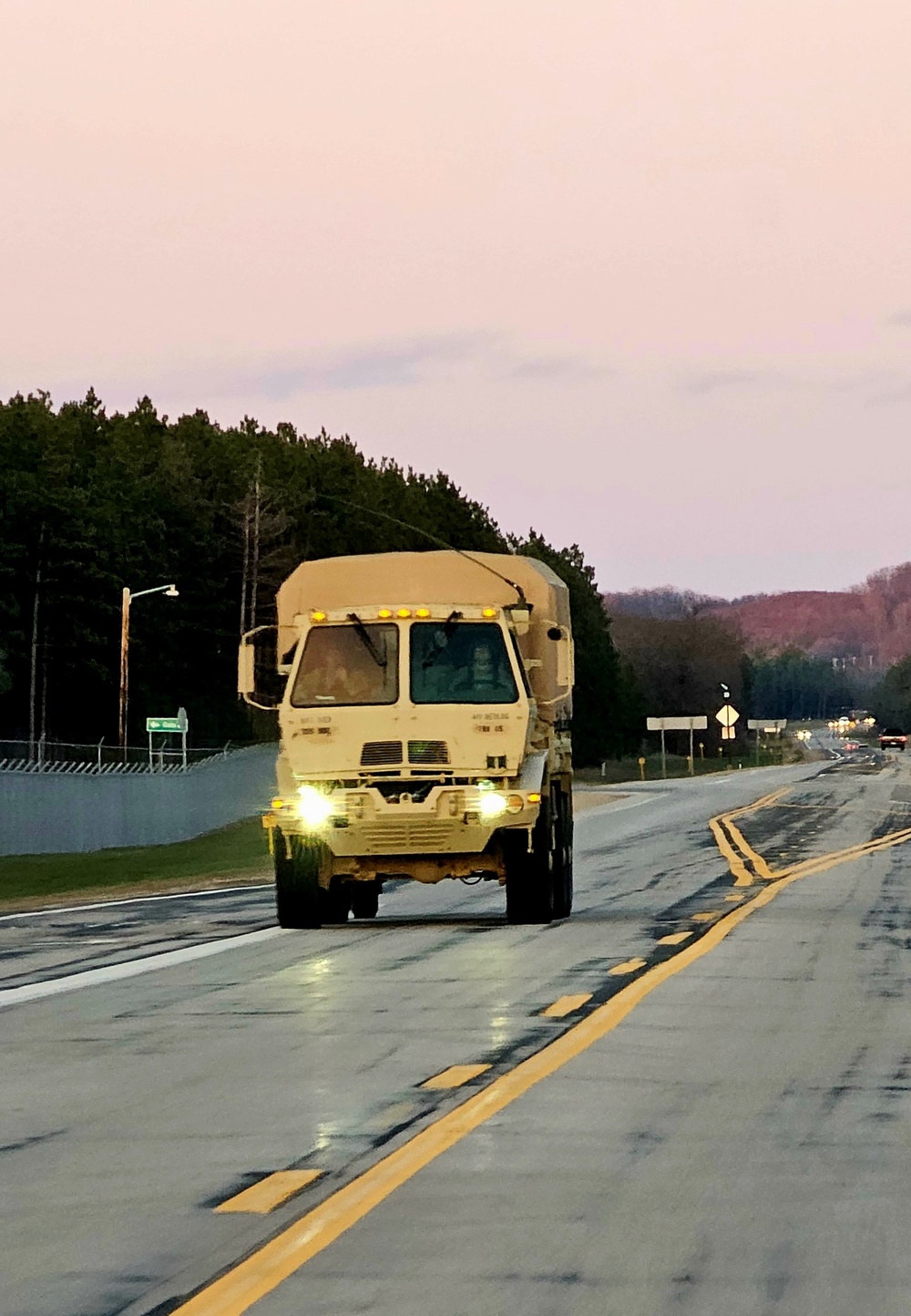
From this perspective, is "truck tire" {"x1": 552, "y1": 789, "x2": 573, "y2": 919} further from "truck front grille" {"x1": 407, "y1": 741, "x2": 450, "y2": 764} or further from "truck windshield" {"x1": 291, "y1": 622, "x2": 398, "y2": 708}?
"truck windshield" {"x1": 291, "y1": 622, "x2": 398, "y2": 708}

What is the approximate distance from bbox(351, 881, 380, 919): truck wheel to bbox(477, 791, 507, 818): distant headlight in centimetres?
328

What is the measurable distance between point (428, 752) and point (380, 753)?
45 centimetres

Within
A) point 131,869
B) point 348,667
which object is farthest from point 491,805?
point 131,869

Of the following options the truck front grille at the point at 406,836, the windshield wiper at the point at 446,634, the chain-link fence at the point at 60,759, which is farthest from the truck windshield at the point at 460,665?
the chain-link fence at the point at 60,759

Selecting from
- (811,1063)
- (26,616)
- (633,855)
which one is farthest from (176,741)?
(811,1063)

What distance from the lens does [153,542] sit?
126438mm

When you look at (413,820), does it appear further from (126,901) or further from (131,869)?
(131,869)

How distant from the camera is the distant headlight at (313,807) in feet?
70.5

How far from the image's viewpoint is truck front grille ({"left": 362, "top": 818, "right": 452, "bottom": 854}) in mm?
21500

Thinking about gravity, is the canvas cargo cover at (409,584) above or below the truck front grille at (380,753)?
above

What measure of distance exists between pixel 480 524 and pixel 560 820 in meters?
173

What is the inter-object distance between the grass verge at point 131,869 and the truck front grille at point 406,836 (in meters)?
11.2

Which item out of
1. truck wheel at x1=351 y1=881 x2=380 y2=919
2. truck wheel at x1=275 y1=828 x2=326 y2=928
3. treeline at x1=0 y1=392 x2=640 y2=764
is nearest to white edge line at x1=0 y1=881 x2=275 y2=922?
truck wheel at x1=351 y1=881 x2=380 y2=919

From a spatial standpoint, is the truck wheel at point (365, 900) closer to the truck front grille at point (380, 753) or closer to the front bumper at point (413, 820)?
the front bumper at point (413, 820)
